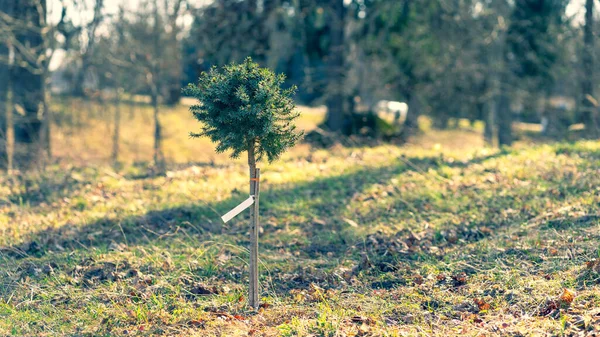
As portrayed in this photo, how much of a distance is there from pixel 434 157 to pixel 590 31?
16.3 feet

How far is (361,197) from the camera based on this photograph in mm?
→ 8898

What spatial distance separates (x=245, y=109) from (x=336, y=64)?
12.4 meters

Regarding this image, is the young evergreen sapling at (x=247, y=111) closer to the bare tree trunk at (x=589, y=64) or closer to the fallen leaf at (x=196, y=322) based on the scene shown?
the fallen leaf at (x=196, y=322)

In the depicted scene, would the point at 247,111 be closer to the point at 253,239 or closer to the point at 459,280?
the point at 253,239

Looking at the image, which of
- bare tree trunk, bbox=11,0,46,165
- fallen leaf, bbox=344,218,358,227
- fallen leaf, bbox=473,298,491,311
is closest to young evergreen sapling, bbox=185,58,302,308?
fallen leaf, bbox=473,298,491,311

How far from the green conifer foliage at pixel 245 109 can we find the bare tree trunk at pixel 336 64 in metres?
11.7

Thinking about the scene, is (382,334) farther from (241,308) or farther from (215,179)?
(215,179)

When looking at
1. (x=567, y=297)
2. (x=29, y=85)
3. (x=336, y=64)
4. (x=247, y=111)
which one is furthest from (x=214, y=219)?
(x=336, y=64)

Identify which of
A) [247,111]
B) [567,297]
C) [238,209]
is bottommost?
[567,297]

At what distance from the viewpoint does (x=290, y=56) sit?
17797mm

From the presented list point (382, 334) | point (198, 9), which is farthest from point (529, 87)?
point (382, 334)

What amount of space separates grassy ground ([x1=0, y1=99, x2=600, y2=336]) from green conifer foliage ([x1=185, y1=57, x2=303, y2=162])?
1.43 meters

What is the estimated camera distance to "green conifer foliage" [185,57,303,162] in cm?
503

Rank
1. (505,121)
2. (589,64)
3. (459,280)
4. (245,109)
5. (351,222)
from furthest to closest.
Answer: (505,121), (589,64), (351,222), (459,280), (245,109)
